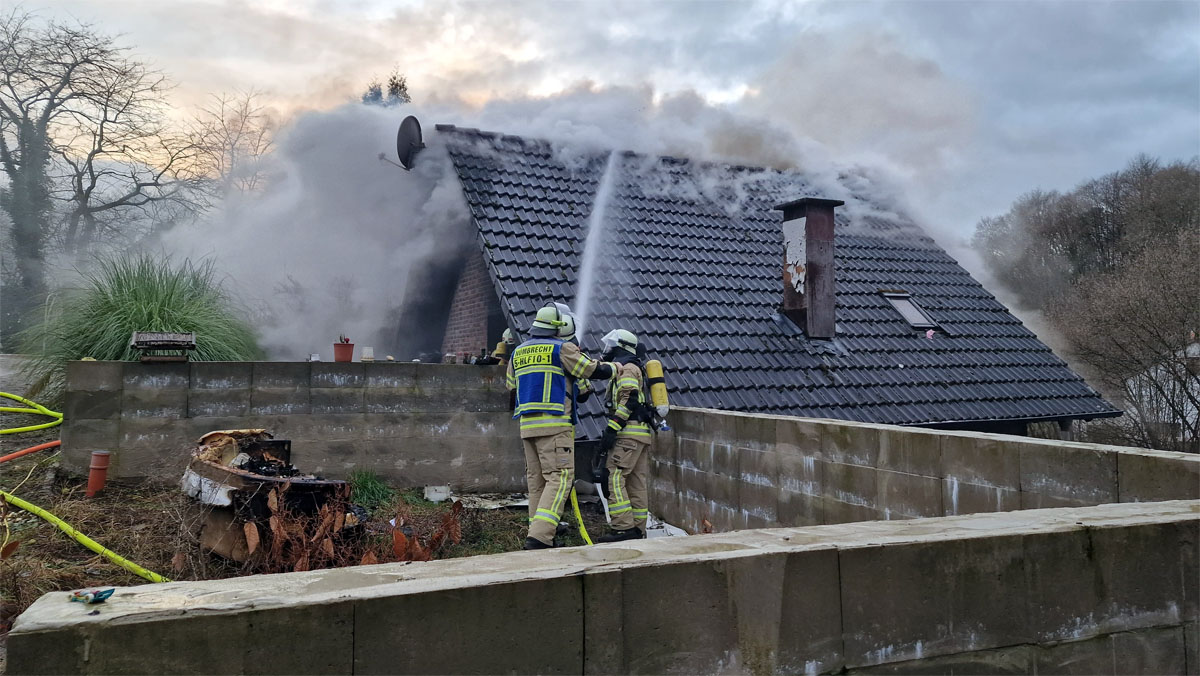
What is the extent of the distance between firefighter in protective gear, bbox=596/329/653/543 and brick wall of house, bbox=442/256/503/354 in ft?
14.8

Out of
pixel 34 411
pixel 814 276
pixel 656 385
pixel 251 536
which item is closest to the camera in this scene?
pixel 251 536

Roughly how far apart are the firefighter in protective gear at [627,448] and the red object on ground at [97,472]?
13.8ft

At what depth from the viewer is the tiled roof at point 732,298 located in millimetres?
10086

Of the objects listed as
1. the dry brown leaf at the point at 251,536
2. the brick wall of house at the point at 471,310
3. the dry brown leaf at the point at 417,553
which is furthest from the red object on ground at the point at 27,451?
the brick wall of house at the point at 471,310

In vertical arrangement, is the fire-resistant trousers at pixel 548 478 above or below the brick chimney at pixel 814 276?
below

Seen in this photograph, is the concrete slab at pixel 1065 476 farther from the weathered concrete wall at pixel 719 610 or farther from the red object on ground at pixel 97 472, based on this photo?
the red object on ground at pixel 97 472

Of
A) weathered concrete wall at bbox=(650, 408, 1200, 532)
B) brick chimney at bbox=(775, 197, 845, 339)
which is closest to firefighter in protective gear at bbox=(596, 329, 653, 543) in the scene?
weathered concrete wall at bbox=(650, 408, 1200, 532)

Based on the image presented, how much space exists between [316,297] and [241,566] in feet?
26.8

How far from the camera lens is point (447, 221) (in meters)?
11.8

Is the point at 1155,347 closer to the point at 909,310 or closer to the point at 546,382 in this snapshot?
the point at 909,310

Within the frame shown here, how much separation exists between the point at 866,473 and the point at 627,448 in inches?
81.0

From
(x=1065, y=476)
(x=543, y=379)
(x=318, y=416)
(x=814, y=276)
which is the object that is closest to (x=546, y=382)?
(x=543, y=379)

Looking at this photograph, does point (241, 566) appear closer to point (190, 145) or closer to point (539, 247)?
point (539, 247)

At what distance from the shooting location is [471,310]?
11.9m
